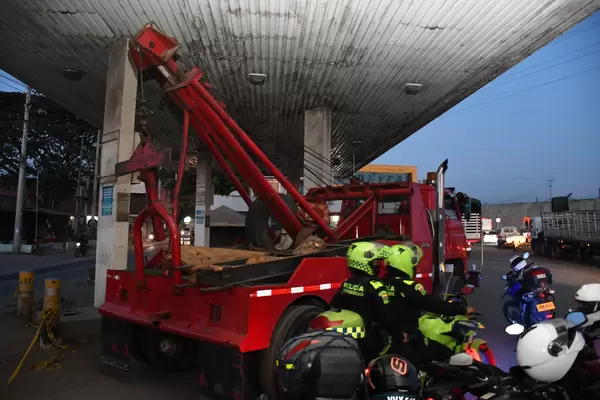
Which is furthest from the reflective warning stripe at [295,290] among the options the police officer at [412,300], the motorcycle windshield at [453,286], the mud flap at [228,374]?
the motorcycle windshield at [453,286]

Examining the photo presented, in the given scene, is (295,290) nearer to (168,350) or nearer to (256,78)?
(168,350)

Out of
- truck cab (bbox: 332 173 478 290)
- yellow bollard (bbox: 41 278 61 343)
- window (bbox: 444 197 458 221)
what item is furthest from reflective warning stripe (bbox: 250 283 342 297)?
window (bbox: 444 197 458 221)

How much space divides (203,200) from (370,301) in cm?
1644

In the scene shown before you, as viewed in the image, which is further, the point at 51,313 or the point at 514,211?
the point at 514,211

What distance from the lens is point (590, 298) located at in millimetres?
4598

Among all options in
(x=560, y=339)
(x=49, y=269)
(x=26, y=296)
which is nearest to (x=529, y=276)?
(x=560, y=339)

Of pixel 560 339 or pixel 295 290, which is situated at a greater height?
Answer: pixel 295 290

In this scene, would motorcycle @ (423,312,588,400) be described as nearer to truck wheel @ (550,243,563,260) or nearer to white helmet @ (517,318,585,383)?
white helmet @ (517,318,585,383)

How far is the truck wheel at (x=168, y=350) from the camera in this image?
17.5 feet

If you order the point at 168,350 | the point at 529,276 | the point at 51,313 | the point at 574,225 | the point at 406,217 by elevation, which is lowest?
the point at 168,350

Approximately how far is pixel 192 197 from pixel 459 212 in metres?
28.8

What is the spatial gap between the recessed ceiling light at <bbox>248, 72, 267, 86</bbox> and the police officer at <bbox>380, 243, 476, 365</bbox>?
334 inches

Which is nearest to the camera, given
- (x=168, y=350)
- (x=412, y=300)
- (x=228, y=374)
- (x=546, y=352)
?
(x=546, y=352)

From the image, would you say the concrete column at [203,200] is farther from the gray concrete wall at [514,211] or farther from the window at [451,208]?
the gray concrete wall at [514,211]
